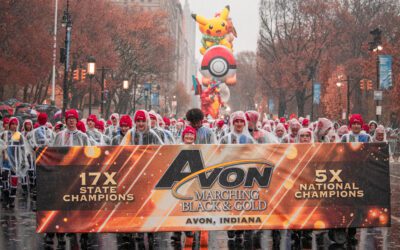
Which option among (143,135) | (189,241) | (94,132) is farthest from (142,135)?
(94,132)

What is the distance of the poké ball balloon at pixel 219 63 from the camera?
2576 inches

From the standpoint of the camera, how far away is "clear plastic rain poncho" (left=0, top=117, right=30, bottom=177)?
1567 cm

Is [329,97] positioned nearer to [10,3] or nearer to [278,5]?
[278,5]

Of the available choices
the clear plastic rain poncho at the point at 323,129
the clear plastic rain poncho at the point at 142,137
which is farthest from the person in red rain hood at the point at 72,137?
the clear plastic rain poncho at the point at 323,129

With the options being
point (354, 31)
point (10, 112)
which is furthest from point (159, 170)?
point (354, 31)

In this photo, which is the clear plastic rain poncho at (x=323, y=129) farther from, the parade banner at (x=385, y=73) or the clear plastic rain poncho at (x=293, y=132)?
the parade banner at (x=385, y=73)

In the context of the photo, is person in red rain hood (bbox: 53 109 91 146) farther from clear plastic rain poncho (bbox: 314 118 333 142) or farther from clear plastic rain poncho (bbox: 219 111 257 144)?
clear plastic rain poncho (bbox: 314 118 333 142)

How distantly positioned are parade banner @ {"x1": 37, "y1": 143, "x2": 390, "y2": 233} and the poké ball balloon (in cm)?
5601

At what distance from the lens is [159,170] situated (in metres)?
9.34

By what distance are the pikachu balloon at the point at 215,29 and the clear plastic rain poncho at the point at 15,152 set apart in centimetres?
5282

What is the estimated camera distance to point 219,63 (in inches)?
2589

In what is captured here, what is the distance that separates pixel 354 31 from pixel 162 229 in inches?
2277

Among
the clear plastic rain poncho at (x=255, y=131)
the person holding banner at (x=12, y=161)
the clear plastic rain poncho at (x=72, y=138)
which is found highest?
the clear plastic rain poncho at (x=255, y=131)

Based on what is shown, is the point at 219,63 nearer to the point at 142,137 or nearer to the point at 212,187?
the point at 142,137
